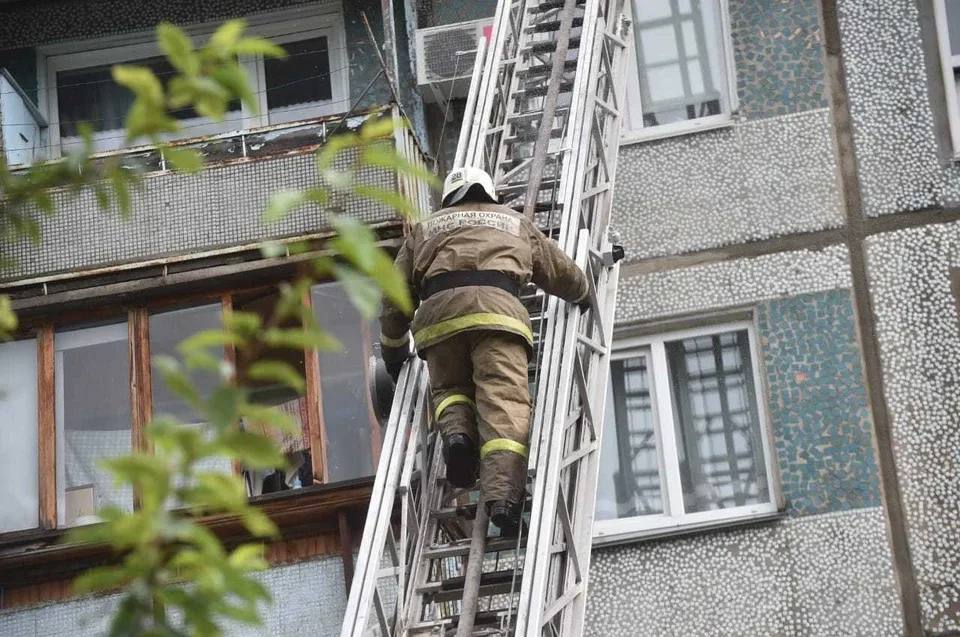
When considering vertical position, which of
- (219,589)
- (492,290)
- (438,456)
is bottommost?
(219,589)

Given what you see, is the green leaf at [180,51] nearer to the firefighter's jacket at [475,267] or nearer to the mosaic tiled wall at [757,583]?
the firefighter's jacket at [475,267]

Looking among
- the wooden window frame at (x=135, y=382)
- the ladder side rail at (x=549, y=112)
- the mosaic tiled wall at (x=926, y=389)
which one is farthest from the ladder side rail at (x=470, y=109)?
the mosaic tiled wall at (x=926, y=389)

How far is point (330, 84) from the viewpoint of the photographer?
12562mm

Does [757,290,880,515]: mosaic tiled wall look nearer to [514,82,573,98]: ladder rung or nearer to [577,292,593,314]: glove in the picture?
[514,82,573,98]: ladder rung

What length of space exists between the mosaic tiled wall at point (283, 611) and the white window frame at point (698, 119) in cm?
348

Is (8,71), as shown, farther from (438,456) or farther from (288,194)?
(288,194)

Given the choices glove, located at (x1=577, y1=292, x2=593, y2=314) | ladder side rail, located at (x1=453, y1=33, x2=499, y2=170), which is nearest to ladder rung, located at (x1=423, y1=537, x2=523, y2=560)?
glove, located at (x1=577, y1=292, x2=593, y2=314)

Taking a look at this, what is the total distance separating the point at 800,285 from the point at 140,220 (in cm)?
418

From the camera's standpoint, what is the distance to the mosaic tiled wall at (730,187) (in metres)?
10.9

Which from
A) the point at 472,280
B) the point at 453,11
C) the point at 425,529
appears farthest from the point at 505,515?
the point at 453,11

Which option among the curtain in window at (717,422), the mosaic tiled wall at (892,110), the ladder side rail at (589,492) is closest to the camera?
the ladder side rail at (589,492)

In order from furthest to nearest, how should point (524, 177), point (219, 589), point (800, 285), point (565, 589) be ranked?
point (800, 285)
point (524, 177)
point (565, 589)
point (219, 589)

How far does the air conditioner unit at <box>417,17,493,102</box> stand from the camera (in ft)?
38.4

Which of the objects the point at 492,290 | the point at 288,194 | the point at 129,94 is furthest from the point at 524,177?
the point at 288,194
